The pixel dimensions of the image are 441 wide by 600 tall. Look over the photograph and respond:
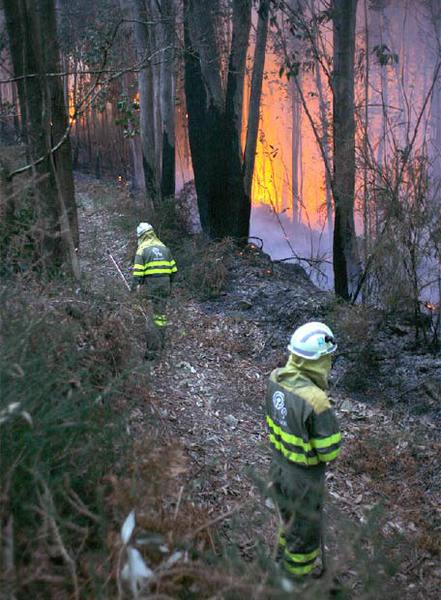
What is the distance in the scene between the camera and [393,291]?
335 inches

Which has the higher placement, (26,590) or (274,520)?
(26,590)

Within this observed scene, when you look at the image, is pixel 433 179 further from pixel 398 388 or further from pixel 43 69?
pixel 43 69

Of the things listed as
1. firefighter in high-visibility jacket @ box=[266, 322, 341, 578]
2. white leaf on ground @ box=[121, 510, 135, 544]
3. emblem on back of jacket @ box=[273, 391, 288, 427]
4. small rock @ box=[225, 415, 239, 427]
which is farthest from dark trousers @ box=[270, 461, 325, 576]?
small rock @ box=[225, 415, 239, 427]

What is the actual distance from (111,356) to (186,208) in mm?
11153

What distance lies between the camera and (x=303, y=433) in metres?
3.89

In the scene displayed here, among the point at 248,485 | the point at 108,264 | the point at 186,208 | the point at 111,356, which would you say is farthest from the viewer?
the point at 186,208

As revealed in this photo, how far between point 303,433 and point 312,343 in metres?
0.61

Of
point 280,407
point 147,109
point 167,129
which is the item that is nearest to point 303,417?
point 280,407

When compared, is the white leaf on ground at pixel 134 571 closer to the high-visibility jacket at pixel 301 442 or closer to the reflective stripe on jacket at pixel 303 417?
the high-visibility jacket at pixel 301 442

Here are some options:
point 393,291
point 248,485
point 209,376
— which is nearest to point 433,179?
point 393,291

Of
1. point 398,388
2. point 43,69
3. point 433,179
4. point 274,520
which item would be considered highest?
point 43,69

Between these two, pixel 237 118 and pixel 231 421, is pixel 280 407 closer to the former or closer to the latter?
pixel 231 421

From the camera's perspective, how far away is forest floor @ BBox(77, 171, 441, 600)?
110 inches

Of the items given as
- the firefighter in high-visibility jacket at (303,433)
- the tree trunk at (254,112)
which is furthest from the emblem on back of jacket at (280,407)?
the tree trunk at (254,112)
